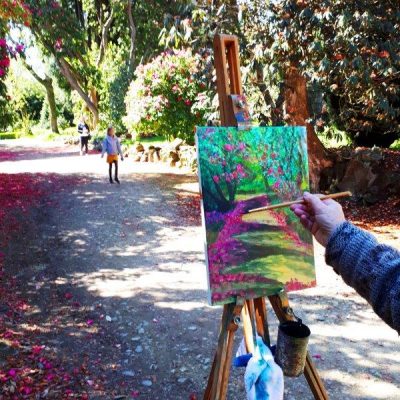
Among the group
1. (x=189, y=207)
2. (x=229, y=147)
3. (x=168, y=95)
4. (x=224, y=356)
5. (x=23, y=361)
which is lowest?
(x=23, y=361)

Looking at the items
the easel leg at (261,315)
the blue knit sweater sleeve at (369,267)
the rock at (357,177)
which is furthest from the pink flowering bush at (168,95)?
the blue knit sweater sleeve at (369,267)

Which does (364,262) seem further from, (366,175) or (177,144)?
(177,144)

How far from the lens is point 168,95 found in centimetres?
1090

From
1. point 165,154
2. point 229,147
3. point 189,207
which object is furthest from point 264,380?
point 165,154

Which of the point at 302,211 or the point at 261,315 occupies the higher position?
the point at 302,211

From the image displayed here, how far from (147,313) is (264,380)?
250cm

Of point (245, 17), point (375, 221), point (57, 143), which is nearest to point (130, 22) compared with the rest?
point (57, 143)

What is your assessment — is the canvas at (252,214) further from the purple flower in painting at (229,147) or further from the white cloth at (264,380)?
the white cloth at (264,380)

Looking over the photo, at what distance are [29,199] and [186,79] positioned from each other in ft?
15.8

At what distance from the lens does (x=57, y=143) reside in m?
25.2

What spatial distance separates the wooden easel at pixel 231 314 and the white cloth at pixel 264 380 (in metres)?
0.19

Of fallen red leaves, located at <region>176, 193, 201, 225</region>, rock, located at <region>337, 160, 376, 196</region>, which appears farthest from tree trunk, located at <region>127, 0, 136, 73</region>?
rock, located at <region>337, 160, 376, 196</region>

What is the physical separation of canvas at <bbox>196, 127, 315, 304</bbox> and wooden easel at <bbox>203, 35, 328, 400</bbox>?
0.10m

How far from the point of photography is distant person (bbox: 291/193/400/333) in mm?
1341
